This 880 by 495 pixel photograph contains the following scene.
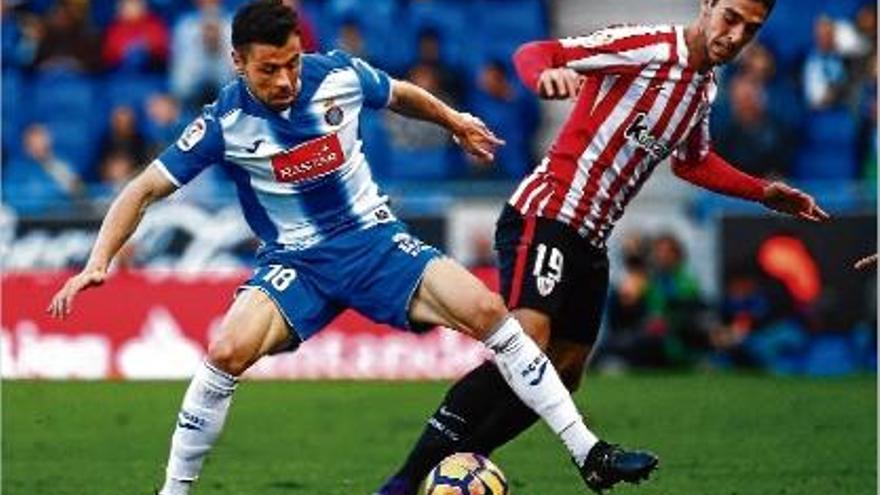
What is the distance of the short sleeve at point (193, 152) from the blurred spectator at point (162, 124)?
37.9 ft

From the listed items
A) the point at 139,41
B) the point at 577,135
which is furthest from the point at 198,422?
the point at 139,41

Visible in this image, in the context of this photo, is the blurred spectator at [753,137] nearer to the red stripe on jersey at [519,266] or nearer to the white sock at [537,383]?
the red stripe on jersey at [519,266]

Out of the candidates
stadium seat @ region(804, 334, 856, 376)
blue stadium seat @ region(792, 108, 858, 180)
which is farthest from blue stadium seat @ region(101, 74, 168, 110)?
stadium seat @ region(804, 334, 856, 376)

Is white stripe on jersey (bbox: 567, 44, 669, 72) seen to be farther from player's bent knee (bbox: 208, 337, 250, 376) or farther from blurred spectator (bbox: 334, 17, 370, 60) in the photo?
blurred spectator (bbox: 334, 17, 370, 60)

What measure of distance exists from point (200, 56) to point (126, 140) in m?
1.17

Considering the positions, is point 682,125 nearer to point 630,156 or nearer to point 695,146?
point 630,156

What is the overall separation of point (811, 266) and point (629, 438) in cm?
523

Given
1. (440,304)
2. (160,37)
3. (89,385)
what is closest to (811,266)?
(89,385)

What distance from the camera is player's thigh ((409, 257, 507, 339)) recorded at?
8758 millimetres

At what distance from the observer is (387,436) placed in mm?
13242

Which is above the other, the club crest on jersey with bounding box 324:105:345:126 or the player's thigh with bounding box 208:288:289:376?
the club crest on jersey with bounding box 324:105:345:126

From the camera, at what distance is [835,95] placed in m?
20.2

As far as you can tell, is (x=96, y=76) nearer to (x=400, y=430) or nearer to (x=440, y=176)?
(x=440, y=176)

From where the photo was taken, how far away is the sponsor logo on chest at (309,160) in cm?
893
